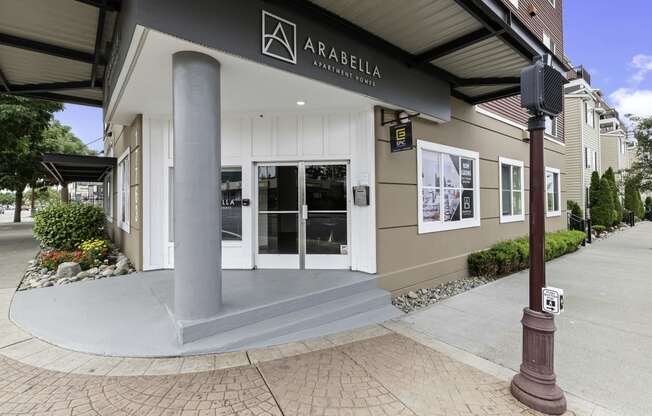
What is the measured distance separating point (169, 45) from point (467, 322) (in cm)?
526

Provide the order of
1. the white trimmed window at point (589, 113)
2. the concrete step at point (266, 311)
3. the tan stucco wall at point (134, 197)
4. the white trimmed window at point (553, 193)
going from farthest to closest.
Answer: the white trimmed window at point (589, 113) < the white trimmed window at point (553, 193) < the tan stucco wall at point (134, 197) < the concrete step at point (266, 311)

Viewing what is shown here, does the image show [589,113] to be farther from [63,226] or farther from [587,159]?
[63,226]

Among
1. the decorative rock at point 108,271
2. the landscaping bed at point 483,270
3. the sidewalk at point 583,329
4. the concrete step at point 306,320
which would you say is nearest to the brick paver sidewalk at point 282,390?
the concrete step at point 306,320

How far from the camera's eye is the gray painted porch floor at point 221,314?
12.3ft

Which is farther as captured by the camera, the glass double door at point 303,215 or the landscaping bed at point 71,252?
the landscaping bed at point 71,252

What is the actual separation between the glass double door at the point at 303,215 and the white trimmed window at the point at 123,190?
12.7 ft

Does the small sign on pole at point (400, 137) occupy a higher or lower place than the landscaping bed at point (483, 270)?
higher

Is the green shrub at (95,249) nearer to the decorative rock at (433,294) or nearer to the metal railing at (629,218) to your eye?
the decorative rock at (433,294)

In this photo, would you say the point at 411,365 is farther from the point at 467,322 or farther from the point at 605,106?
the point at 605,106

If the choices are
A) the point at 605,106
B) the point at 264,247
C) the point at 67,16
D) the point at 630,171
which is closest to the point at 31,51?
the point at 67,16

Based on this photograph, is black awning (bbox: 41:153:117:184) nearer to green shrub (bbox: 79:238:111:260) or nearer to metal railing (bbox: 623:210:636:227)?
green shrub (bbox: 79:238:111:260)

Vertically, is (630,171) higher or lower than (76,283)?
higher

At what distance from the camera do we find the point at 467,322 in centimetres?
471

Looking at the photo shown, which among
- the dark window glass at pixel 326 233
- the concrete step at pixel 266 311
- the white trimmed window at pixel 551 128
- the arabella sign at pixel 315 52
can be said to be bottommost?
→ the concrete step at pixel 266 311
